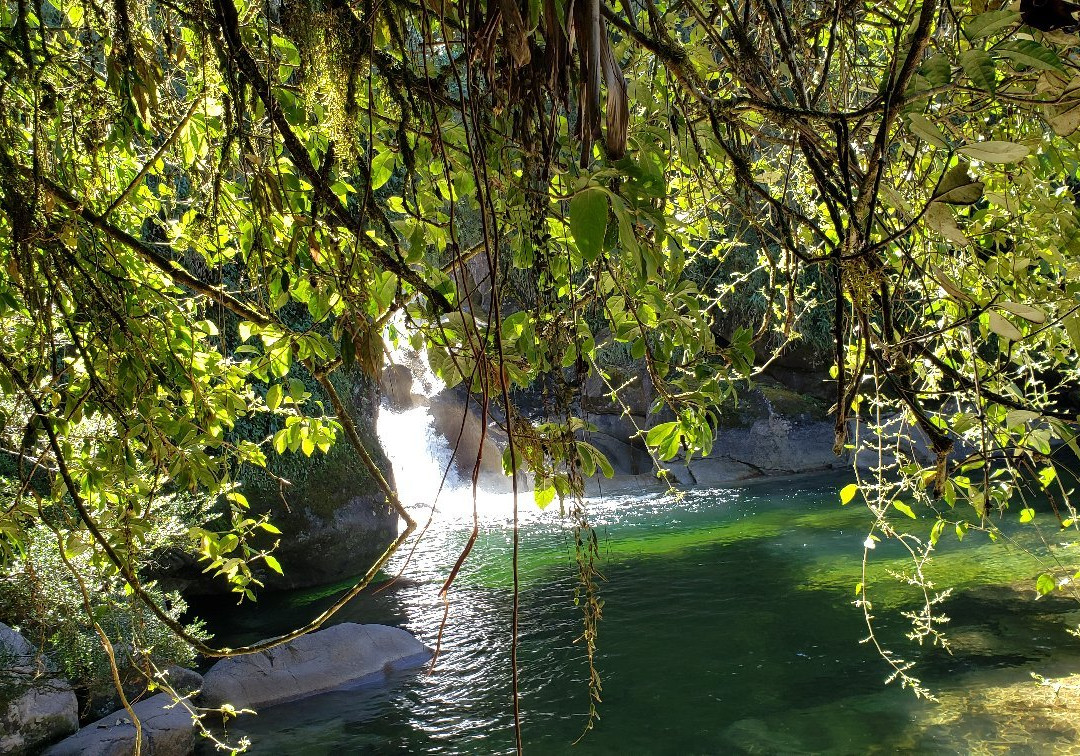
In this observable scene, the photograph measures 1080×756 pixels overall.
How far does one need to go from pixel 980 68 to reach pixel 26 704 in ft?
24.4

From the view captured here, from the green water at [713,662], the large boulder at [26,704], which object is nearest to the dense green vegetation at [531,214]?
the green water at [713,662]

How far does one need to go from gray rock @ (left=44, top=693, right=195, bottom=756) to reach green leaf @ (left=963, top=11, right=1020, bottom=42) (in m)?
6.33

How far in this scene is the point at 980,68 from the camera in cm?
119

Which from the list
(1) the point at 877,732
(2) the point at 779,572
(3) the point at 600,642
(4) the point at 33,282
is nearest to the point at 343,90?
(4) the point at 33,282

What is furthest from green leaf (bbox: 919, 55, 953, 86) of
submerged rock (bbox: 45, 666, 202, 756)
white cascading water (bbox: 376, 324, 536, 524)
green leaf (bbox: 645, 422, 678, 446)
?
white cascading water (bbox: 376, 324, 536, 524)

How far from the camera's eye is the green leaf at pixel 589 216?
1025mm

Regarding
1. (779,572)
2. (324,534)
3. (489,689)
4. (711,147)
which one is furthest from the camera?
(324,534)

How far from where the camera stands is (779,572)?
9.88 metres

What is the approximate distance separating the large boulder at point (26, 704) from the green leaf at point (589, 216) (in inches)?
256

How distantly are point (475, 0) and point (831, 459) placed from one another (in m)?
17.2

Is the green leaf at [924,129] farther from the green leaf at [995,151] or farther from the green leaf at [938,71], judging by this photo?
the green leaf at [938,71]

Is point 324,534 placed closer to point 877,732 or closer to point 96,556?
point 877,732

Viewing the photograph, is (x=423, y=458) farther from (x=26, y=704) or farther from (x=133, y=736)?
(x=133, y=736)

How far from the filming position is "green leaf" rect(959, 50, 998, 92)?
118 cm
